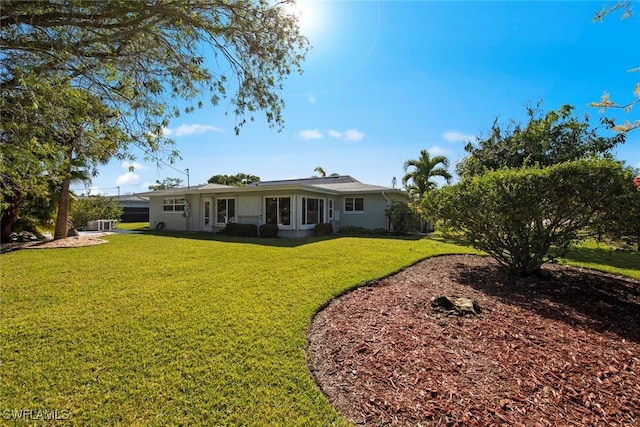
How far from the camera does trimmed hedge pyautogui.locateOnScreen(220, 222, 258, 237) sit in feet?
52.1

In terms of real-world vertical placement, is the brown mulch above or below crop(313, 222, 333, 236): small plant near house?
below

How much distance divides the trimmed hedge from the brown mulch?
11.1 meters

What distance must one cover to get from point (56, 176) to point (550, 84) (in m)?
13.7

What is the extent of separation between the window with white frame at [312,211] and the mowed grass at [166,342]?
28.2 ft

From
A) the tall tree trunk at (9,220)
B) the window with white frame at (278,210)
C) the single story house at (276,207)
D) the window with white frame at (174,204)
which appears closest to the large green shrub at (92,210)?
the single story house at (276,207)

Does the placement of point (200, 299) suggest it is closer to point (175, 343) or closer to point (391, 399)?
point (175, 343)

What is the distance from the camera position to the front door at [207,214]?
18172 millimetres

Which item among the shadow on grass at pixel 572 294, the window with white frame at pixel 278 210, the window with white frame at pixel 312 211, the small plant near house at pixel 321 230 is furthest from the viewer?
the small plant near house at pixel 321 230

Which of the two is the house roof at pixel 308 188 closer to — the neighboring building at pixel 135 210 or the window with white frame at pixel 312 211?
the window with white frame at pixel 312 211

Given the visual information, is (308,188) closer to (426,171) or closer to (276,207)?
(276,207)

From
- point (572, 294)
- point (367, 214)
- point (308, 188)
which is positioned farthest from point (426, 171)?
point (572, 294)

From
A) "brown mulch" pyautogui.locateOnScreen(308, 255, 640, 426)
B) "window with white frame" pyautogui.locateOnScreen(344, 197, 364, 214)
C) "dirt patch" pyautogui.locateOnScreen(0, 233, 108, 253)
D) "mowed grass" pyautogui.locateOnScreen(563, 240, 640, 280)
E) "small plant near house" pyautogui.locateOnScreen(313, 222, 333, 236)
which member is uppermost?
"window with white frame" pyautogui.locateOnScreen(344, 197, 364, 214)

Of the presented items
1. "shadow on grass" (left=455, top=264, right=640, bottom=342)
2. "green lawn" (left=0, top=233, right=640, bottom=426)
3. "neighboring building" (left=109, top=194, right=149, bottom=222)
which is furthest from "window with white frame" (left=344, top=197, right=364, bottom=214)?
"neighboring building" (left=109, top=194, right=149, bottom=222)

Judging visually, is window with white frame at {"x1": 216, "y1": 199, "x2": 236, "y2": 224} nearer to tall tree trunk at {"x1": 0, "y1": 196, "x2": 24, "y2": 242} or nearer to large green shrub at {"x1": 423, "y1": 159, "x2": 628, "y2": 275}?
tall tree trunk at {"x1": 0, "y1": 196, "x2": 24, "y2": 242}
